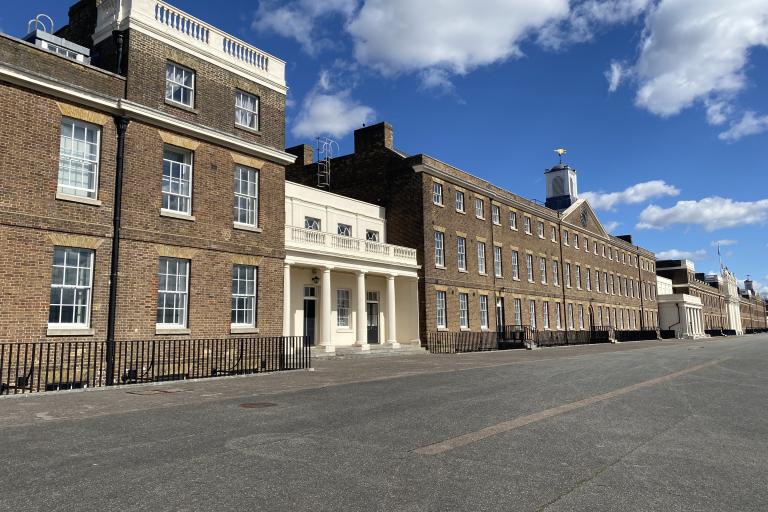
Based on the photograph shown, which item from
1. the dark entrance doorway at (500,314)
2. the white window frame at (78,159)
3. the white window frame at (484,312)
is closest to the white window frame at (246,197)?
the white window frame at (78,159)

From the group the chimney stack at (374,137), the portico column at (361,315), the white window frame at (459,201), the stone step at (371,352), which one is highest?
the chimney stack at (374,137)

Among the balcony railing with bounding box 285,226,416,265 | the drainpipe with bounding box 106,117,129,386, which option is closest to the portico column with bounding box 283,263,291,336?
the balcony railing with bounding box 285,226,416,265

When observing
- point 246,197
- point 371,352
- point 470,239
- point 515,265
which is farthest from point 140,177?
point 515,265

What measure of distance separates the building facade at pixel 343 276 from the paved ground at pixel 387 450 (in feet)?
41.6

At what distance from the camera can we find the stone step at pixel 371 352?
77.9 feet

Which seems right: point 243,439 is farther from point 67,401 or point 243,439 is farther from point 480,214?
point 480,214

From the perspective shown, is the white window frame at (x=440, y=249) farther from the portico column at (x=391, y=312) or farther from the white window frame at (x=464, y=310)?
the portico column at (x=391, y=312)

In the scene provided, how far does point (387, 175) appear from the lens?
33.1 m

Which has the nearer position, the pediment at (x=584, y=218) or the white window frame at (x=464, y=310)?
the white window frame at (x=464, y=310)

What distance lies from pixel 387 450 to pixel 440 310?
84.4 feet

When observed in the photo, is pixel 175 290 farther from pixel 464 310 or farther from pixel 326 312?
pixel 464 310

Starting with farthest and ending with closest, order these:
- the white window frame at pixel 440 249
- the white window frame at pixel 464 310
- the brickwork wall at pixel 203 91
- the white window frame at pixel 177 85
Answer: the white window frame at pixel 464 310, the white window frame at pixel 440 249, the white window frame at pixel 177 85, the brickwork wall at pixel 203 91

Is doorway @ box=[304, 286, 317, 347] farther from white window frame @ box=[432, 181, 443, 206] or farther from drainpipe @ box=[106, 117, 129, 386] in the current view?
drainpipe @ box=[106, 117, 129, 386]

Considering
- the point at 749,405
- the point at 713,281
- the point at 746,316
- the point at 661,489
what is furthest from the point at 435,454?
the point at 746,316
